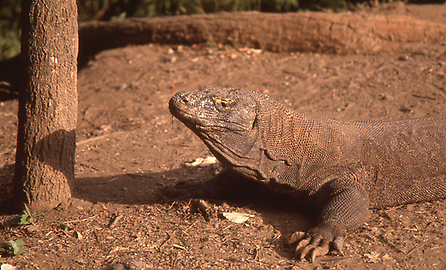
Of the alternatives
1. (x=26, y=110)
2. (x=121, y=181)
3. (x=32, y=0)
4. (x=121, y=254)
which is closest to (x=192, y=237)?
(x=121, y=254)

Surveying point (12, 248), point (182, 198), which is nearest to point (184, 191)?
point (182, 198)

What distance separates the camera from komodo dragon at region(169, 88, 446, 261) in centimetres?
345

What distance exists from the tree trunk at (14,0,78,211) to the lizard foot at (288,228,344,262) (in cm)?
209

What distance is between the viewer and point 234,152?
353cm

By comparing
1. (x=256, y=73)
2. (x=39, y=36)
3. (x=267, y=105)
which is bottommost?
(x=256, y=73)

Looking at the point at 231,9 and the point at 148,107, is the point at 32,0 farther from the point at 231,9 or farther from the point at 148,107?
the point at 231,9

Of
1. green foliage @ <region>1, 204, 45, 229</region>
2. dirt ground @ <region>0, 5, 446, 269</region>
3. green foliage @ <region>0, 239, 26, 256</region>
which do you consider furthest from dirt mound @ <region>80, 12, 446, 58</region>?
green foliage @ <region>0, 239, 26, 256</region>

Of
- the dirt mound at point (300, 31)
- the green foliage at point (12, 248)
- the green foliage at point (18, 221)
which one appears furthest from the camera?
the dirt mound at point (300, 31)

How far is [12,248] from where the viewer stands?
3.27m

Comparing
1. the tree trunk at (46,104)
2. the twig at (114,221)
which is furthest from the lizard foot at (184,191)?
the tree trunk at (46,104)

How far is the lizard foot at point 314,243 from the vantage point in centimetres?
330

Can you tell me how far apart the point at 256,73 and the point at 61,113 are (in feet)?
14.2

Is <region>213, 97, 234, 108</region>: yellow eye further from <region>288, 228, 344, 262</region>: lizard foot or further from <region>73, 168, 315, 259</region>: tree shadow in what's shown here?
<region>288, 228, 344, 262</region>: lizard foot

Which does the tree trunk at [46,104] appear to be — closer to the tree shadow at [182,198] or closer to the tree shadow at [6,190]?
the tree shadow at [6,190]
